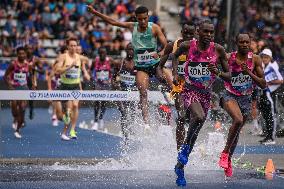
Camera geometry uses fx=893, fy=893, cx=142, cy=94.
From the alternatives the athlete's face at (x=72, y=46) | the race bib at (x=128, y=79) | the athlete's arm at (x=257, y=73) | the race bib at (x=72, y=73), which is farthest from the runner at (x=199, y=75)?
the race bib at (x=72, y=73)

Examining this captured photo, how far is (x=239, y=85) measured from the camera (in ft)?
42.8

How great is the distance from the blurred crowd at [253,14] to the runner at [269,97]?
41.5ft

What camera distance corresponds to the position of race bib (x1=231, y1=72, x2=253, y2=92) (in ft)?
42.7

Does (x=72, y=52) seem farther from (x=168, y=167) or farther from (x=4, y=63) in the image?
(x=4, y=63)

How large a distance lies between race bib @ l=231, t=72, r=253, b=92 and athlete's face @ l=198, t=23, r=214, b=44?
1141 millimetres

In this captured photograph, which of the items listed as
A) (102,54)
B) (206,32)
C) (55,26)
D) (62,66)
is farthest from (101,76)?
(206,32)

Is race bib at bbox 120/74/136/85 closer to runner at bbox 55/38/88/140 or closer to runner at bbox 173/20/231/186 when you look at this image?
runner at bbox 55/38/88/140

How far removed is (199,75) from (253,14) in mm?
24304

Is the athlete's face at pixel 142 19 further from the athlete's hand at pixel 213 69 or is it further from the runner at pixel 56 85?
the runner at pixel 56 85

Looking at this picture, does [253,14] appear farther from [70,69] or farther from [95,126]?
[70,69]

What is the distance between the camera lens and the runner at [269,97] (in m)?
18.7

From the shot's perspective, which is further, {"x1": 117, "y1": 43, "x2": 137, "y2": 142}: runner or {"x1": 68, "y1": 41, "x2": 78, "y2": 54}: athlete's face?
{"x1": 68, "y1": 41, "x2": 78, "y2": 54}: athlete's face

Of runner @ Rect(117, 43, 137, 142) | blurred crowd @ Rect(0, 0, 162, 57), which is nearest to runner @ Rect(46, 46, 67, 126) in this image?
runner @ Rect(117, 43, 137, 142)

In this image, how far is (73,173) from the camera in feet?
43.3
